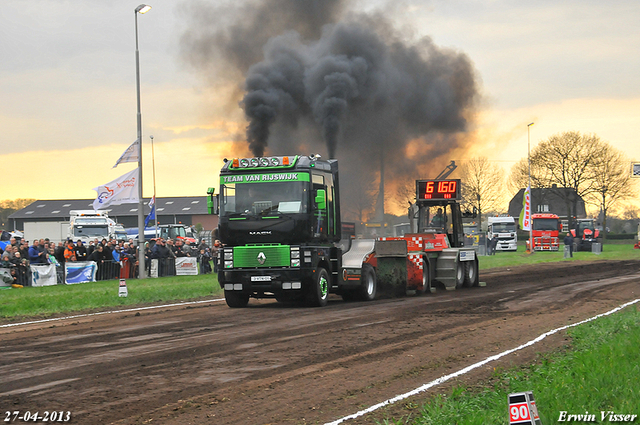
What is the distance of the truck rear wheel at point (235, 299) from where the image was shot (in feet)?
54.9

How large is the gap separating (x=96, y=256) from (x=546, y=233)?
4114 cm

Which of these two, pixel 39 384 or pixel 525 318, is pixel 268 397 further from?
pixel 525 318

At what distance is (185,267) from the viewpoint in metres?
30.4

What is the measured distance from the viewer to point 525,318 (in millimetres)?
13648

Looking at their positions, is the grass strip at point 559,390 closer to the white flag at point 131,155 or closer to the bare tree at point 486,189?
the white flag at point 131,155

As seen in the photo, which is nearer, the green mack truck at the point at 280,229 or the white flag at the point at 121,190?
the green mack truck at the point at 280,229

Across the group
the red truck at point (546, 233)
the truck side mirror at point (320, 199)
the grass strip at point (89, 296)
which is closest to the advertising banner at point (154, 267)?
the grass strip at point (89, 296)

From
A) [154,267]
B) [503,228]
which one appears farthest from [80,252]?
[503,228]

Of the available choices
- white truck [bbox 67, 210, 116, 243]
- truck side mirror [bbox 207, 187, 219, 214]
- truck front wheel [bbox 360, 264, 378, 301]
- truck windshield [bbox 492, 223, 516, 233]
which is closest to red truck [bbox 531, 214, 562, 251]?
truck windshield [bbox 492, 223, 516, 233]

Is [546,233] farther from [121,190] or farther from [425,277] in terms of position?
[425,277]

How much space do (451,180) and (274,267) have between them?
8.53 meters

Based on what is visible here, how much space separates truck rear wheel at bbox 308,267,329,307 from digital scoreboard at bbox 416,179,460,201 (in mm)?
6729

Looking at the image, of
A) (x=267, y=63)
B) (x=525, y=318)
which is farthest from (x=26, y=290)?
(x=525, y=318)

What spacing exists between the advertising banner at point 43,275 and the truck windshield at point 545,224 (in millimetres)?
43000
